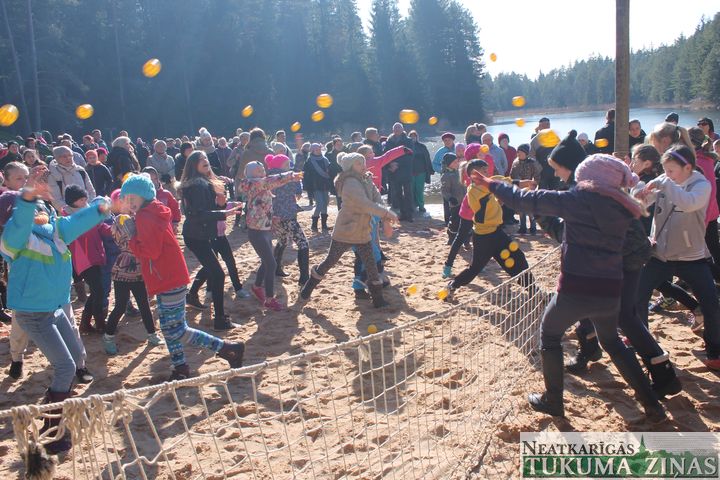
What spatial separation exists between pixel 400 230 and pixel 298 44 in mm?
50717

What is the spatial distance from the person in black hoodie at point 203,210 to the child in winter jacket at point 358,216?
126 centimetres

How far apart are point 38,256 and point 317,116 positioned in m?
53.2

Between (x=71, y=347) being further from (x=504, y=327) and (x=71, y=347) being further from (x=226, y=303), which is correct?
(x=504, y=327)

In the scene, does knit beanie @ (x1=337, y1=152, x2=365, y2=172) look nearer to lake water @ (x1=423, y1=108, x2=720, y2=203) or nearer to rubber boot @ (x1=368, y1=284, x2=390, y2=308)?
rubber boot @ (x1=368, y1=284, x2=390, y2=308)

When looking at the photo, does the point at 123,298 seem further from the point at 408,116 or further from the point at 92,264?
the point at 408,116

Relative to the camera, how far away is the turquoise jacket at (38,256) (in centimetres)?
400

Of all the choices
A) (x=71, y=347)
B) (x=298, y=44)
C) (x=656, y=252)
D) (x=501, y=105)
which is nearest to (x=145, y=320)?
(x=71, y=347)

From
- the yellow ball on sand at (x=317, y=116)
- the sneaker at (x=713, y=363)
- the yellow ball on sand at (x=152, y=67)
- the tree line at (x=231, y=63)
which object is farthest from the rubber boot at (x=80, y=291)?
the yellow ball on sand at (x=317, y=116)

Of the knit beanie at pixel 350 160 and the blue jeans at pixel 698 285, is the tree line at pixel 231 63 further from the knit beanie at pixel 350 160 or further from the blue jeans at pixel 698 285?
the blue jeans at pixel 698 285

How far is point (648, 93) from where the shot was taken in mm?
118938

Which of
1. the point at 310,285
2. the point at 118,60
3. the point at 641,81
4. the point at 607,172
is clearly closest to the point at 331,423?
the point at 607,172

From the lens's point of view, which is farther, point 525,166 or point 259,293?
point 525,166

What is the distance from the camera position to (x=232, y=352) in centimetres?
509

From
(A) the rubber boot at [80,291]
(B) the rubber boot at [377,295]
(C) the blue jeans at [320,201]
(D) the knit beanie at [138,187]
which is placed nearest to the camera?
(D) the knit beanie at [138,187]
